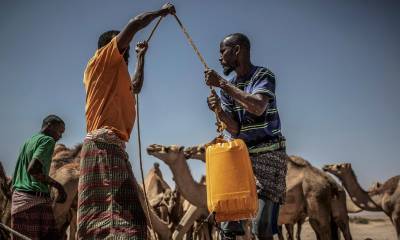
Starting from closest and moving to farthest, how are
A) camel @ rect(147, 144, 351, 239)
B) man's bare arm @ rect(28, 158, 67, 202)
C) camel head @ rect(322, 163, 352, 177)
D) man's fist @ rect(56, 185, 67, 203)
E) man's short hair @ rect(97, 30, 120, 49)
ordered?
man's short hair @ rect(97, 30, 120, 49) → man's bare arm @ rect(28, 158, 67, 202) → man's fist @ rect(56, 185, 67, 203) → camel @ rect(147, 144, 351, 239) → camel head @ rect(322, 163, 352, 177)

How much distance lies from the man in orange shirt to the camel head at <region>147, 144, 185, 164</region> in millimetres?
9136

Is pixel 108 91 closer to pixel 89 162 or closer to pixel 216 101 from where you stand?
pixel 89 162

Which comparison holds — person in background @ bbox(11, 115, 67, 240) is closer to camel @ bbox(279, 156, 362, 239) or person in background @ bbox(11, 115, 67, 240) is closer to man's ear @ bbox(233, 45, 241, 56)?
man's ear @ bbox(233, 45, 241, 56)

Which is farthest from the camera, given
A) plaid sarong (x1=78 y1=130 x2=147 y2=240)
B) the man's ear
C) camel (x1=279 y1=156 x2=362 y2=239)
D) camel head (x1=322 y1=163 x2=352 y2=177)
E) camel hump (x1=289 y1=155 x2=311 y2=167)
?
camel head (x1=322 y1=163 x2=352 y2=177)

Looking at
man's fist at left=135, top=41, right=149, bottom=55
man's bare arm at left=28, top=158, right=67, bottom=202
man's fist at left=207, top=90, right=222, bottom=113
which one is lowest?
man's bare arm at left=28, top=158, right=67, bottom=202

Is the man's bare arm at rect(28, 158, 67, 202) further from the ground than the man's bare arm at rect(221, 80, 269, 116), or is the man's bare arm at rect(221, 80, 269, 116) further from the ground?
the man's bare arm at rect(221, 80, 269, 116)

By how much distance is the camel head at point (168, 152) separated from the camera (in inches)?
492

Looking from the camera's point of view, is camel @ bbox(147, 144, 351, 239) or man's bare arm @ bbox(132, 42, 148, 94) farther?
camel @ bbox(147, 144, 351, 239)

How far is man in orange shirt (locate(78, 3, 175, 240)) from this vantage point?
3.04 meters

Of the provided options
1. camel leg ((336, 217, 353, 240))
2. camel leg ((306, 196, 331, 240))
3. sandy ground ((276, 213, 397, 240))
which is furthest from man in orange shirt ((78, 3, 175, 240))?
sandy ground ((276, 213, 397, 240))

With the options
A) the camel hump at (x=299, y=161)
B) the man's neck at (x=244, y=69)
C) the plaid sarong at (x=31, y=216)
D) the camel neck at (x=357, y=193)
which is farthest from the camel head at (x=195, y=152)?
the man's neck at (x=244, y=69)

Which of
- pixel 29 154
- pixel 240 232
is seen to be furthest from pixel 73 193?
pixel 240 232

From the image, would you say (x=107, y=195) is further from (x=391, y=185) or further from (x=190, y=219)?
(x=391, y=185)

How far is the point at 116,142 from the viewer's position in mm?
3232
